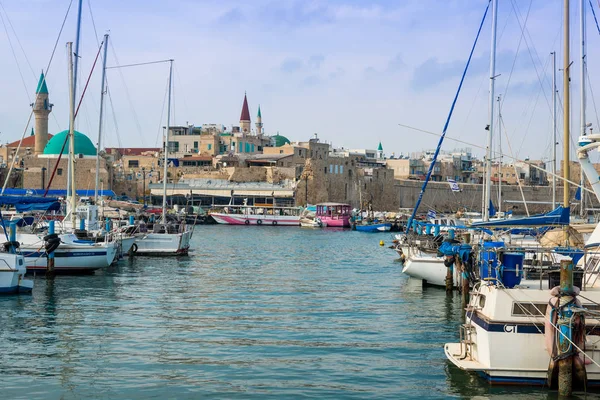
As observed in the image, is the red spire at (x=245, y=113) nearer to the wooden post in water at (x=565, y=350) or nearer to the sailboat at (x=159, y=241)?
the sailboat at (x=159, y=241)

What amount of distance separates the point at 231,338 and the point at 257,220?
5766 cm

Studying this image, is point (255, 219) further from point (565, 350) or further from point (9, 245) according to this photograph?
point (565, 350)

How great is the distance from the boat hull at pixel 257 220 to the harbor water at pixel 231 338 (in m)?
44.6

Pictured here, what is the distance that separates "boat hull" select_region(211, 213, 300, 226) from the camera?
73375 mm

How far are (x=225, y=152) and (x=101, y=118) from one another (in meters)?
64.5

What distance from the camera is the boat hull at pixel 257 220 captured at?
241 ft

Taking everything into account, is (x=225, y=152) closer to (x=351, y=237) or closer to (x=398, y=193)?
(x=398, y=193)

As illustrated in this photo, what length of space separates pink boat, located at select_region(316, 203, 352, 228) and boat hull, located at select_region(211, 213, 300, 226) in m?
2.54

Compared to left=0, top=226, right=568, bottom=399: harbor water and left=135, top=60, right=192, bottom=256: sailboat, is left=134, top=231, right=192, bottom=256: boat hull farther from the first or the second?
left=0, top=226, right=568, bottom=399: harbor water

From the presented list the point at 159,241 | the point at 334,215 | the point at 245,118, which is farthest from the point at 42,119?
the point at 159,241

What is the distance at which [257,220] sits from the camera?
7350 centimetres

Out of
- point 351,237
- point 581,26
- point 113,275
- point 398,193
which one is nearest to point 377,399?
point 113,275

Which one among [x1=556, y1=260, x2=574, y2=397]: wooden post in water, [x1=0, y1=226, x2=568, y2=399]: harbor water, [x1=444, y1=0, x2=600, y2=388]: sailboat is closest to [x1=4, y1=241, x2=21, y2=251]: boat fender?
[x1=0, y1=226, x2=568, y2=399]: harbor water

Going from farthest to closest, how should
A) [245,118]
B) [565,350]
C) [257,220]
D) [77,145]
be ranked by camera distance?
[245,118] < [77,145] < [257,220] < [565,350]
